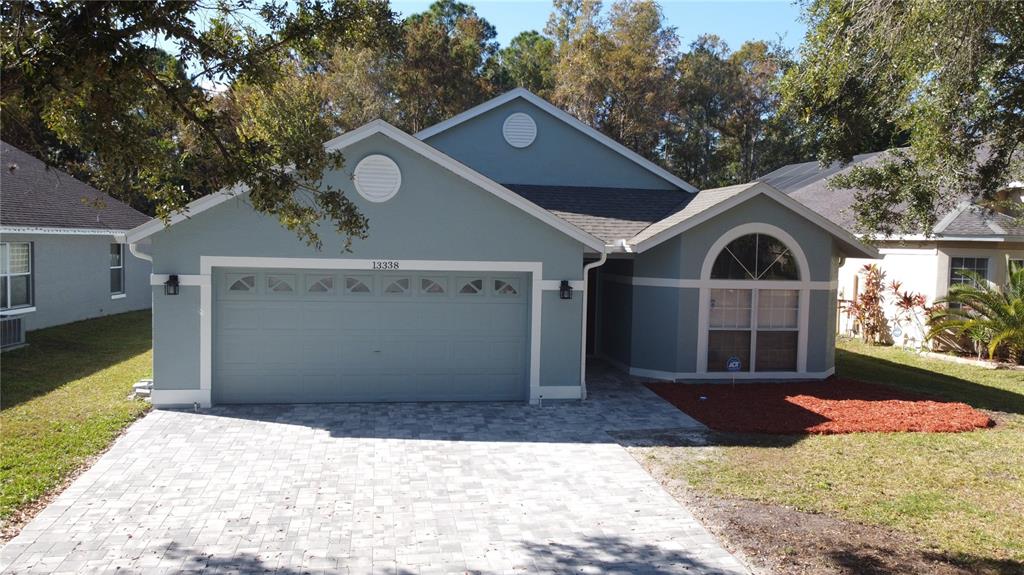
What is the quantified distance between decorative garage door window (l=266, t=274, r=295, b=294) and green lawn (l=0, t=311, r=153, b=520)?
256 centimetres

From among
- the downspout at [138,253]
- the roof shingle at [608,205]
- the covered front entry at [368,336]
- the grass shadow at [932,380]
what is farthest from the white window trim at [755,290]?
the downspout at [138,253]

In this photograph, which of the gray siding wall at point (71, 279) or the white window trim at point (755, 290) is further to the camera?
the gray siding wall at point (71, 279)

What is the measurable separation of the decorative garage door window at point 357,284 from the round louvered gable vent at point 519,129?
6.38m

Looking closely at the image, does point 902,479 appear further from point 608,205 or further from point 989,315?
point 989,315

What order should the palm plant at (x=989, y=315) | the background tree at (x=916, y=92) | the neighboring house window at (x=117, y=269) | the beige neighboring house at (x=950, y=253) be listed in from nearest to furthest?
1. the background tree at (x=916, y=92)
2. the palm plant at (x=989, y=315)
3. the beige neighboring house at (x=950, y=253)
4. the neighboring house window at (x=117, y=269)

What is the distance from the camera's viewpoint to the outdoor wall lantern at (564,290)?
12109mm

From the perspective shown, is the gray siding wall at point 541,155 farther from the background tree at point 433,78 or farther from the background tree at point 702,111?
the background tree at point 702,111

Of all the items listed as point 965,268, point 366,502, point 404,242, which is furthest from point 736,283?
point 366,502

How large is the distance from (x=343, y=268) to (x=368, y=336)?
116 cm

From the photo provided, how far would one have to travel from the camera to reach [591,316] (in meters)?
17.3

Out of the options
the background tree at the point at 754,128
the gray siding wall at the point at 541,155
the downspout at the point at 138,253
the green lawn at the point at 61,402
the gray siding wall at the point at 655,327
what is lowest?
the green lawn at the point at 61,402

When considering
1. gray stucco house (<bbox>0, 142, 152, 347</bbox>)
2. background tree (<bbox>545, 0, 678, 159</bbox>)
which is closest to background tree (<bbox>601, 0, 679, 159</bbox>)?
background tree (<bbox>545, 0, 678, 159</bbox>)

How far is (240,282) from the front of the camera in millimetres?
11492

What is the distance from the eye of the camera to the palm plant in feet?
54.2
